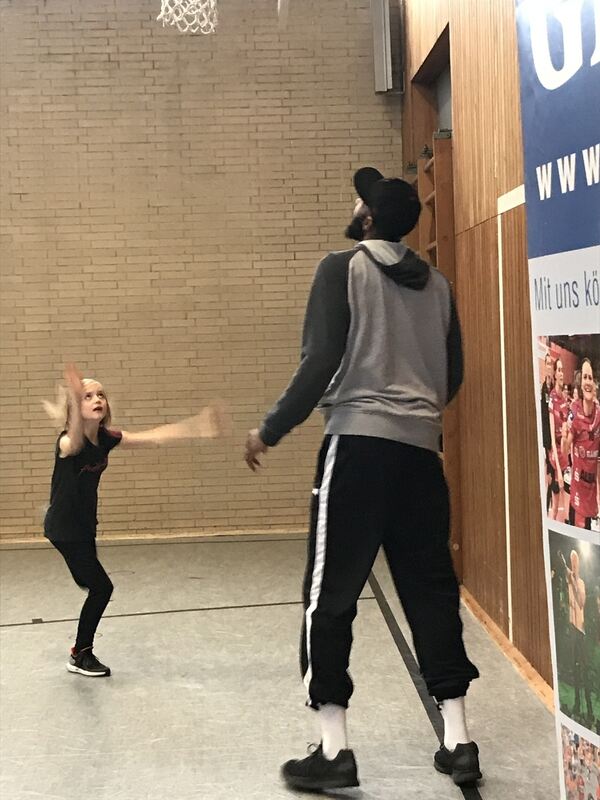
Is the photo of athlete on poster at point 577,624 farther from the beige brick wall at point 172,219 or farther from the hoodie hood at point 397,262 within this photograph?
the beige brick wall at point 172,219

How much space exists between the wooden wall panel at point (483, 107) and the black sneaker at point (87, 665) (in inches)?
101

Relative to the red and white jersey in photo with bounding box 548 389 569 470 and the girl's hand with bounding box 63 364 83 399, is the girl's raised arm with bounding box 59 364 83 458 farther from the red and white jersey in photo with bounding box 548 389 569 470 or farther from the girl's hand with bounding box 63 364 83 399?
the red and white jersey in photo with bounding box 548 389 569 470

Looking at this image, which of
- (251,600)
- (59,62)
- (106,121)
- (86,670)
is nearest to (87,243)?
(106,121)

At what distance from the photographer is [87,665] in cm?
376

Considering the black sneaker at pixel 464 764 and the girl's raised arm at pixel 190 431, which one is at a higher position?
the girl's raised arm at pixel 190 431

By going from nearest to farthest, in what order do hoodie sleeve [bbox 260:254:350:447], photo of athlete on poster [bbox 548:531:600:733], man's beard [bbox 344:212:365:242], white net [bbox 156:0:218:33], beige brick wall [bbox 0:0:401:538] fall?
1. photo of athlete on poster [bbox 548:531:600:733]
2. hoodie sleeve [bbox 260:254:350:447]
3. man's beard [bbox 344:212:365:242]
4. white net [bbox 156:0:218:33]
5. beige brick wall [bbox 0:0:401:538]

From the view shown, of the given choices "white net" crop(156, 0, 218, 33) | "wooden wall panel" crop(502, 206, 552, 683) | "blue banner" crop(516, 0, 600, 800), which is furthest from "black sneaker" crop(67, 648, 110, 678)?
"white net" crop(156, 0, 218, 33)

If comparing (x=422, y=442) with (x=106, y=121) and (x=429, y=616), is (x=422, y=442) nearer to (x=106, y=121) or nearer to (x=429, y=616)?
(x=429, y=616)

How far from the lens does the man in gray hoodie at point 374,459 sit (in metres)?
2.55

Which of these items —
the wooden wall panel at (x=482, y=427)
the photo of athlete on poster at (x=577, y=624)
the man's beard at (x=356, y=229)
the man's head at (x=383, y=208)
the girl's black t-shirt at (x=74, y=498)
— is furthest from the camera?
the wooden wall panel at (x=482, y=427)

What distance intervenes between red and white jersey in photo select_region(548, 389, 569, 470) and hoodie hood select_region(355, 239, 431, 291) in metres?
0.77

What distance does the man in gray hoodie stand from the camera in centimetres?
255

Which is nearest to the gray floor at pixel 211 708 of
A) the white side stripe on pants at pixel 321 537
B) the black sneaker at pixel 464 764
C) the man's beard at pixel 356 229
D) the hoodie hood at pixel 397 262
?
the black sneaker at pixel 464 764

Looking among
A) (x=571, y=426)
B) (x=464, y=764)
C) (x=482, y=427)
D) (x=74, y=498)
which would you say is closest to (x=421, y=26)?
(x=482, y=427)
